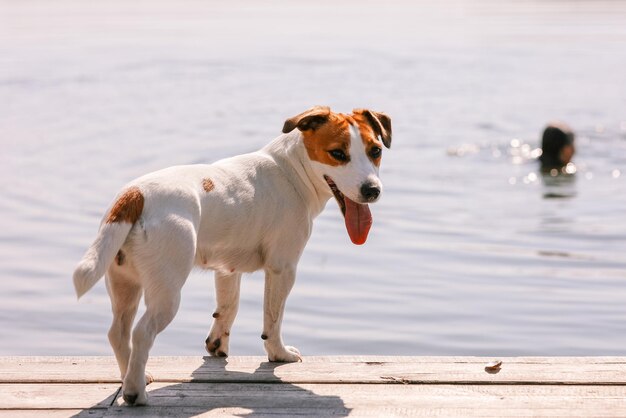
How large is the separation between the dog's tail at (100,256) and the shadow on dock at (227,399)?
695 mm

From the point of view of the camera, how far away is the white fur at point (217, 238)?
4.98m

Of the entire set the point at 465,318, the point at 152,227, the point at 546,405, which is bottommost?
the point at 465,318

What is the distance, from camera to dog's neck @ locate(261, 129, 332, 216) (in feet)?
19.0

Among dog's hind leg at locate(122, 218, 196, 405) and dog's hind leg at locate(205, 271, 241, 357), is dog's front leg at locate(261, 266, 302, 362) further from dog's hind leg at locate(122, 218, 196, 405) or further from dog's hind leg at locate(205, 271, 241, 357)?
dog's hind leg at locate(122, 218, 196, 405)

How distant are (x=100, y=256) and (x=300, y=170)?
1.33 metres

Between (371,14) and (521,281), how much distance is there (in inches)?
1480

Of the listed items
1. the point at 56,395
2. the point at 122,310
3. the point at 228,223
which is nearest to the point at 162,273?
the point at 122,310

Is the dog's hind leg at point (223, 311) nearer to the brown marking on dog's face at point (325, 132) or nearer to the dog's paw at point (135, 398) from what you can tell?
the brown marking on dog's face at point (325, 132)

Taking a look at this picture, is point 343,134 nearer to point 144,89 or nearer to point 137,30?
point 144,89

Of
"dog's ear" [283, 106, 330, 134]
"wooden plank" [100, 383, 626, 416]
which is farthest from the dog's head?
"wooden plank" [100, 383, 626, 416]

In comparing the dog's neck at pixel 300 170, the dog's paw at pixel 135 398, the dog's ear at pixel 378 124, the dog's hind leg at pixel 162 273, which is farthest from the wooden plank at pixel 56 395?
the dog's ear at pixel 378 124

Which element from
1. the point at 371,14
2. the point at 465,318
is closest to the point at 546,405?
the point at 465,318

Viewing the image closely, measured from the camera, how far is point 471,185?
15938 mm

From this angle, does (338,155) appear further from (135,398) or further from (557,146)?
(557,146)
